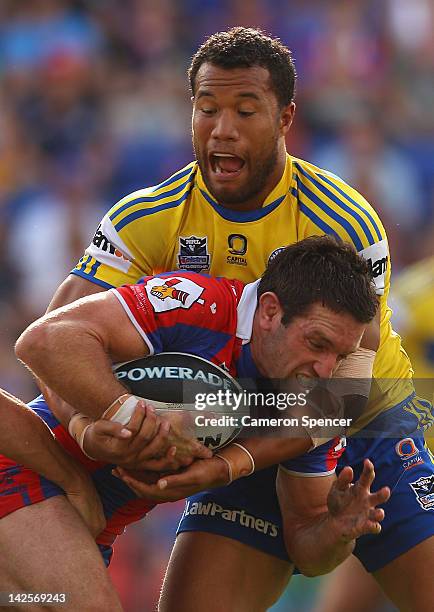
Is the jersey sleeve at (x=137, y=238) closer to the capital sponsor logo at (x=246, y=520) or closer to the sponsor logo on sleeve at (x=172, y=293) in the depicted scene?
the sponsor logo on sleeve at (x=172, y=293)

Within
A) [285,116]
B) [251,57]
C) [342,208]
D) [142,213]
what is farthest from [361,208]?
[142,213]

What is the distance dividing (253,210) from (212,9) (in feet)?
22.1

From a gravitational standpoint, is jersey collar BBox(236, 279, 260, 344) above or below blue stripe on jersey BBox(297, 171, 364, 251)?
below

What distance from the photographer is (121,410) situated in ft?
13.9

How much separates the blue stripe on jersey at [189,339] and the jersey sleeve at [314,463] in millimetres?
669

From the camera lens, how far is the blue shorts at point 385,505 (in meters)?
5.43

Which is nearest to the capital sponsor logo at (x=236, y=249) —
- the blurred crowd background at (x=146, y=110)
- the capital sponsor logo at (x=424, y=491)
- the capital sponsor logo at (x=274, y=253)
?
the capital sponsor logo at (x=274, y=253)

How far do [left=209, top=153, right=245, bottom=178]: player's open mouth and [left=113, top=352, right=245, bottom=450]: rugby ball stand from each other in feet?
3.24

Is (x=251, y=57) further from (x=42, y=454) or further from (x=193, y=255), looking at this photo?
(x=42, y=454)

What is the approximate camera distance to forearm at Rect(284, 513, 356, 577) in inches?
185

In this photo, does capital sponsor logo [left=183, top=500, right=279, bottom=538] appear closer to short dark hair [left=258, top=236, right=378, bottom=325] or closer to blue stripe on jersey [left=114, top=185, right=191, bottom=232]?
short dark hair [left=258, top=236, right=378, bottom=325]

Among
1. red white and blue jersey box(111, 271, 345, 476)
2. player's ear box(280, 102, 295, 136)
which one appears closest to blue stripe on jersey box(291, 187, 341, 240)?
player's ear box(280, 102, 295, 136)

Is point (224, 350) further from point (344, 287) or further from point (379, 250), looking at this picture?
point (379, 250)

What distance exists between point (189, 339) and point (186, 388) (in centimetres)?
22
